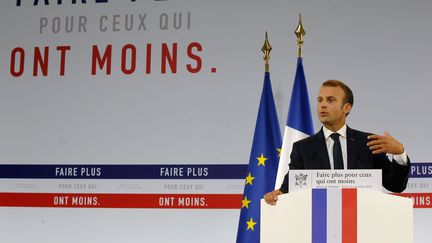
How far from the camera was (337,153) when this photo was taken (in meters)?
3.13

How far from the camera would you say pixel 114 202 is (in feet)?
13.8

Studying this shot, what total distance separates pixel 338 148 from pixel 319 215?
2.56 feet

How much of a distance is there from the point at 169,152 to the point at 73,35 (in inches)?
42.3

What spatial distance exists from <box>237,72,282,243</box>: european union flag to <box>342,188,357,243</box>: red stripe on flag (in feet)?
4.45

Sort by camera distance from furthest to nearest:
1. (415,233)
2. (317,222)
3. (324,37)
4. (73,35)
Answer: (73,35), (324,37), (415,233), (317,222)

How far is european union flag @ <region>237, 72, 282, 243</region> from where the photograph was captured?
375 centimetres

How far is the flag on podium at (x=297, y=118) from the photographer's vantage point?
3.59 metres

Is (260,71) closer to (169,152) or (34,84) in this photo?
(169,152)

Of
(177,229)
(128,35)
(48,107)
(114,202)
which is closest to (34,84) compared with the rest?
(48,107)

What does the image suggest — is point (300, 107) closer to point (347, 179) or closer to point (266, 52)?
point (266, 52)

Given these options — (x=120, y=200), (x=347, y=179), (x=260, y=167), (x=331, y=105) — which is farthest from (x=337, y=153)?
(x=120, y=200)

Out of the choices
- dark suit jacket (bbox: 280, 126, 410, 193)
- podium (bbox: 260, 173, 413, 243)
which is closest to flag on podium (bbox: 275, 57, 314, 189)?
dark suit jacket (bbox: 280, 126, 410, 193)

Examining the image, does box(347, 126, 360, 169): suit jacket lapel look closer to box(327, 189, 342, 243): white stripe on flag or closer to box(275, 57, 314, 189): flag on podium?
box(275, 57, 314, 189): flag on podium

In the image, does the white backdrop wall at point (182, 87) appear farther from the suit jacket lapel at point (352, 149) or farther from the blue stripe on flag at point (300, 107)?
the suit jacket lapel at point (352, 149)
